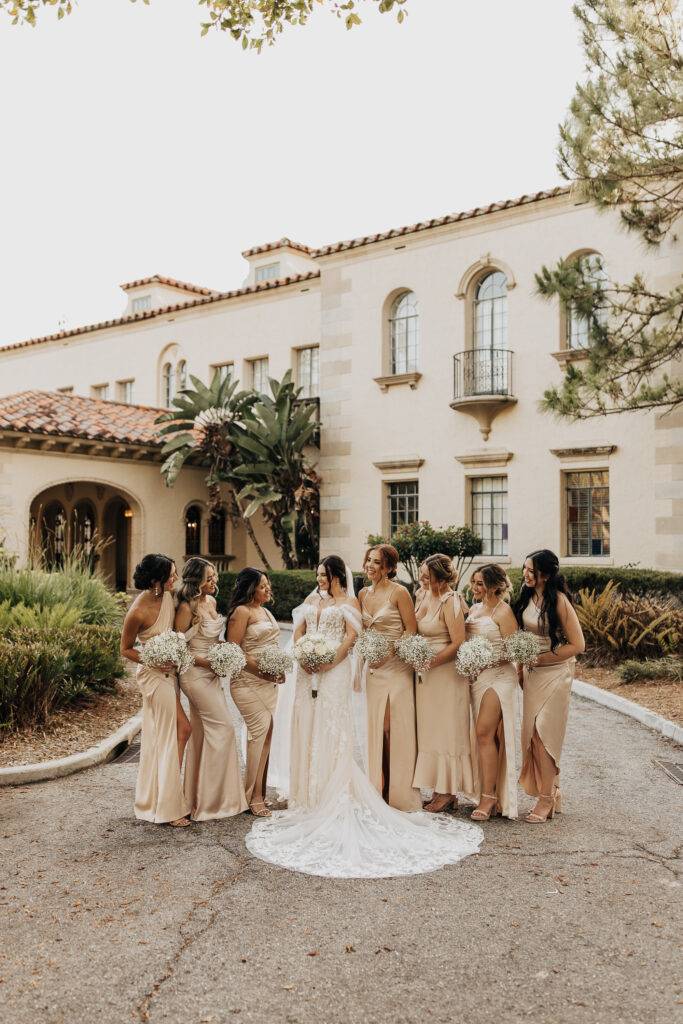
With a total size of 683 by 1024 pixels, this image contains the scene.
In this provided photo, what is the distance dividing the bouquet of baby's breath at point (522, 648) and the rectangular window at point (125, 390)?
2363 centimetres

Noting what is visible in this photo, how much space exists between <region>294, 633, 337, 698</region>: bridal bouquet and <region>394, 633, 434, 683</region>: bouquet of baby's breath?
0.50 meters

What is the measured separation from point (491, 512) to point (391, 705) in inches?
515

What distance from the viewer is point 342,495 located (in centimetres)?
2130

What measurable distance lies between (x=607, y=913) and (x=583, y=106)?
36.2ft

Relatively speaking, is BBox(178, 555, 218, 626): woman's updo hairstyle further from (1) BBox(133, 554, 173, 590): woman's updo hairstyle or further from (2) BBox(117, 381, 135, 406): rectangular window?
(2) BBox(117, 381, 135, 406): rectangular window

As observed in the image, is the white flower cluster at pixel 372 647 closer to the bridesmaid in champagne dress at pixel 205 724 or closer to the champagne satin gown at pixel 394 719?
the champagne satin gown at pixel 394 719

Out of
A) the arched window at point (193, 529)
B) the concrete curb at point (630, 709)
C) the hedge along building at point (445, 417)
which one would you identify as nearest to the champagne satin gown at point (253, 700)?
the concrete curb at point (630, 709)

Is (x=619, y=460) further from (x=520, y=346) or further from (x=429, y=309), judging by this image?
(x=429, y=309)

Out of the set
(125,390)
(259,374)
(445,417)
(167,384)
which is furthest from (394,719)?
(125,390)

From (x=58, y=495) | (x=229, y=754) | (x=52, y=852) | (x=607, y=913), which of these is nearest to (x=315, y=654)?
(x=229, y=754)

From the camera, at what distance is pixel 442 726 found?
21.7 feet

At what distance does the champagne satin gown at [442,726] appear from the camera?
21.5 ft

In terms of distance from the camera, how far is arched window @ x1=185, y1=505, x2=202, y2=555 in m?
23.4

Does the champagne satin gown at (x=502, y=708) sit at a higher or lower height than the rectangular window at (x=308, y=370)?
lower
